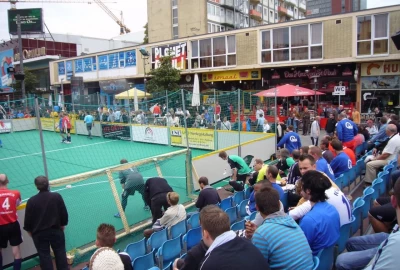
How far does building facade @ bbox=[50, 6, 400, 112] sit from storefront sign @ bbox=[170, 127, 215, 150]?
37.4ft

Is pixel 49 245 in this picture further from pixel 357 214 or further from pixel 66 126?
pixel 66 126

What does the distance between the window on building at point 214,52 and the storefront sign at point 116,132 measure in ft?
37.9

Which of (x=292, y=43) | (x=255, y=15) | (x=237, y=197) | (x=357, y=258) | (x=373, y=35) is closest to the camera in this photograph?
(x=357, y=258)

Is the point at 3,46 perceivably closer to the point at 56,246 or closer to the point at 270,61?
the point at 270,61

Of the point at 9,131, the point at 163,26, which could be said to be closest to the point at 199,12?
the point at 163,26

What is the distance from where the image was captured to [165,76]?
28547 mm

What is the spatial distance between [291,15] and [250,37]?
4072cm

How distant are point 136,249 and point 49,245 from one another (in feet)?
4.46

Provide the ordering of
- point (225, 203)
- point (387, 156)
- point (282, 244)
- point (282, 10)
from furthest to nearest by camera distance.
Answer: point (282, 10) < point (387, 156) < point (225, 203) < point (282, 244)

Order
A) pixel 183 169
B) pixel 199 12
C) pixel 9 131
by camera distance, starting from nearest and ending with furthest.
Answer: pixel 183 169 < pixel 9 131 < pixel 199 12

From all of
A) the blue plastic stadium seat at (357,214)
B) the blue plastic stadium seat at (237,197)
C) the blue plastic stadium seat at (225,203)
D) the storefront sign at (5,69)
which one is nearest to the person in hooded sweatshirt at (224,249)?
the blue plastic stadium seat at (357,214)

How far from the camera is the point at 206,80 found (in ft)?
99.6

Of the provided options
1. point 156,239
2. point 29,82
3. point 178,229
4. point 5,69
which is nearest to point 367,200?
point 178,229

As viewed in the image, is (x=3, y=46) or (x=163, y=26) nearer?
(x=163, y=26)
